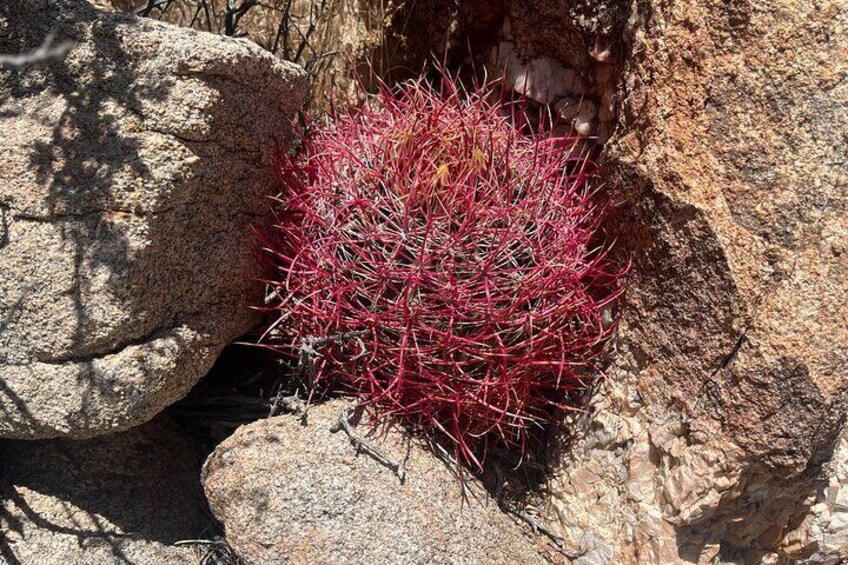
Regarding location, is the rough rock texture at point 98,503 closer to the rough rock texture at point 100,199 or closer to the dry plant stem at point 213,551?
the dry plant stem at point 213,551

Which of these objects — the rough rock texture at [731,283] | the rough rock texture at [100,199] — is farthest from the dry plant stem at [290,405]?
the rough rock texture at [731,283]

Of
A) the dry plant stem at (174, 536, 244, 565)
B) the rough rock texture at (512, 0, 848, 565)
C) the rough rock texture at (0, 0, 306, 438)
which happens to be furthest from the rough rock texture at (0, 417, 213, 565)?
the rough rock texture at (512, 0, 848, 565)

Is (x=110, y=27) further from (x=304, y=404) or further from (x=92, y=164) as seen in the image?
(x=304, y=404)

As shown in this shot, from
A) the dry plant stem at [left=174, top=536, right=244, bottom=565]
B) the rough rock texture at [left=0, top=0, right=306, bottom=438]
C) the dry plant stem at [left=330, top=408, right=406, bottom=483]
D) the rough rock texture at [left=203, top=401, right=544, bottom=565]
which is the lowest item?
the dry plant stem at [left=174, top=536, right=244, bottom=565]

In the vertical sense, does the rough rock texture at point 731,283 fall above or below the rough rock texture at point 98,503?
above

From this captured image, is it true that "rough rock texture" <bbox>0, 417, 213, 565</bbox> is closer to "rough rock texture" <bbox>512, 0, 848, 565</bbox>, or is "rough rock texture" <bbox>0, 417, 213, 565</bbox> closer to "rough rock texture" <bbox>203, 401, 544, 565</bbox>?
"rough rock texture" <bbox>203, 401, 544, 565</bbox>

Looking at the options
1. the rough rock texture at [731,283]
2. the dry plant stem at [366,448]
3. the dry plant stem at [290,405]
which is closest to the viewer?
the rough rock texture at [731,283]
